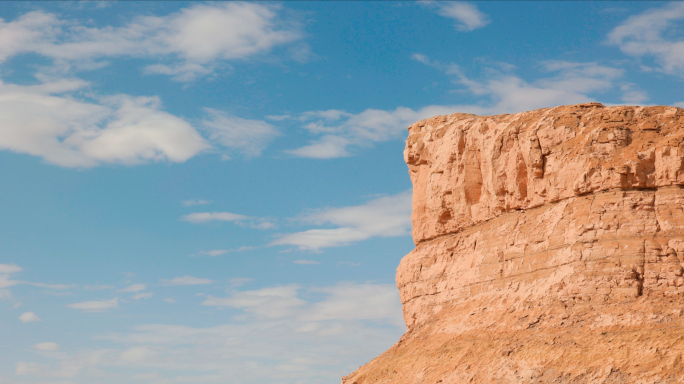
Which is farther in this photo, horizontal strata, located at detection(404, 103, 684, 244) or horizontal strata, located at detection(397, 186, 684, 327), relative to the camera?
horizontal strata, located at detection(404, 103, 684, 244)

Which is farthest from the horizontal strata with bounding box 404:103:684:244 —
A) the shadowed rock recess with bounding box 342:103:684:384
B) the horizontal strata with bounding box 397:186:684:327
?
the horizontal strata with bounding box 397:186:684:327

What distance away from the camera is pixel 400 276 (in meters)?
43.2

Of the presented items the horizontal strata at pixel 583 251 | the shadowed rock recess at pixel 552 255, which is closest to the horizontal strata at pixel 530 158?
the shadowed rock recess at pixel 552 255

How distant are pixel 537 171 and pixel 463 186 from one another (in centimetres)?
498

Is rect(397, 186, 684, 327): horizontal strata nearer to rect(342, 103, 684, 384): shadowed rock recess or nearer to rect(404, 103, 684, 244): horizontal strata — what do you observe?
rect(342, 103, 684, 384): shadowed rock recess

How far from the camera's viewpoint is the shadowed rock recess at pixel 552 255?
29266 millimetres

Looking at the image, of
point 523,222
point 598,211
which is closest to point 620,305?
point 598,211

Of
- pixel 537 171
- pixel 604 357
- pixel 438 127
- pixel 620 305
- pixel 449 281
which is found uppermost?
pixel 438 127

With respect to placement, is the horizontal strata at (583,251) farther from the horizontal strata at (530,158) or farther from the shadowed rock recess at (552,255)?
the horizontal strata at (530,158)

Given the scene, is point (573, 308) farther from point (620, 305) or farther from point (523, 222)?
point (523, 222)

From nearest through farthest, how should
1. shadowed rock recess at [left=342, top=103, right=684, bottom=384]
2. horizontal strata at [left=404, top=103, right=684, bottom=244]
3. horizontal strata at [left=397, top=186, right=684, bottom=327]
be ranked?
shadowed rock recess at [left=342, top=103, right=684, bottom=384]
horizontal strata at [left=397, top=186, right=684, bottom=327]
horizontal strata at [left=404, top=103, right=684, bottom=244]

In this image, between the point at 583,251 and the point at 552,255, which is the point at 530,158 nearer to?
→ the point at 552,255

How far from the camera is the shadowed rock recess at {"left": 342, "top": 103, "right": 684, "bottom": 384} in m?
29.3

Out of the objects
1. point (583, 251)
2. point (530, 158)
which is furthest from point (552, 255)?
point (530, 158)
